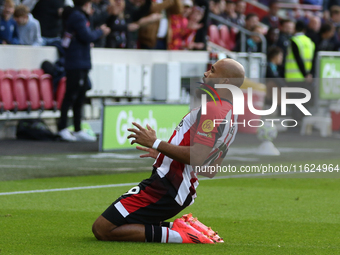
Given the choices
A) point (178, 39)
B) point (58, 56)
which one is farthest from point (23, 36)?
point (178, 39)

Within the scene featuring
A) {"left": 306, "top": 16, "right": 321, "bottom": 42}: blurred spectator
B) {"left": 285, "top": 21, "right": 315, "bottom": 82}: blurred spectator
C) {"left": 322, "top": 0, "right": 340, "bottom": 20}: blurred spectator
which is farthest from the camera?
{"left": 322, "top": 0, "right": 340, "bottom": 20}: blurred spectator

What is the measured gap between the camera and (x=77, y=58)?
12.2 m

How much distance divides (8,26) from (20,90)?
1.37 meters

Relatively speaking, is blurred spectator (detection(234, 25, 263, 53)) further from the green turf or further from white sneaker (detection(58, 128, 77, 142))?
the green turf

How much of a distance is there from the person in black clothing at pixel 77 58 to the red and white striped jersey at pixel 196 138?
7.55 meters

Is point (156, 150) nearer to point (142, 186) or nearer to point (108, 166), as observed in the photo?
point (142, 186)

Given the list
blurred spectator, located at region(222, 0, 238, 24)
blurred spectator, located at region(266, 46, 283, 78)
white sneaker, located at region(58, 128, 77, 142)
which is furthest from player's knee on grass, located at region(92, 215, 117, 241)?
blurred spectator, located at region(222, 0, 238, 24)

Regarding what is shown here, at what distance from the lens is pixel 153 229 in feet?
16.0

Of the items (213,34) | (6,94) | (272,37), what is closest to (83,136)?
(6,94)

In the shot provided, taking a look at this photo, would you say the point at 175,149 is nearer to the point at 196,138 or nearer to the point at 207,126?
the point at 196,138

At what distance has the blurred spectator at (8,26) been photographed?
12.8 m

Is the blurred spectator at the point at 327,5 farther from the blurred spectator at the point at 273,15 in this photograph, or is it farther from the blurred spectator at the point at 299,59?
the blurred spectator at the point at 299,59

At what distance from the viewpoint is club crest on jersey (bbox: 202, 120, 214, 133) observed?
4.55m

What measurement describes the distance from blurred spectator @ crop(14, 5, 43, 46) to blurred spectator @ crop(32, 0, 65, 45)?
1.76ft
